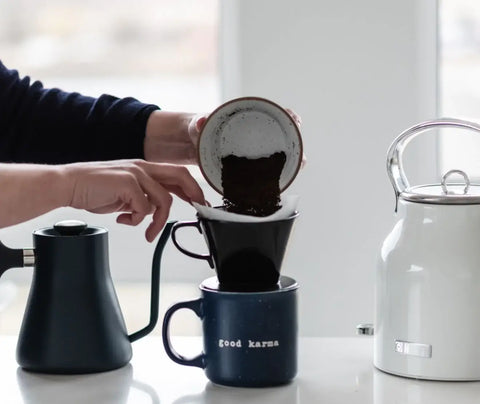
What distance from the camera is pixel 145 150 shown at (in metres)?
1.67

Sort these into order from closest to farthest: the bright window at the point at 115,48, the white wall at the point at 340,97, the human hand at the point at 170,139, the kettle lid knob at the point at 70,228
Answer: the kettle lid knob at the point at 70,228
the human hand at the point at 170,139
the white wall at the point at 340,97
the bright window at the point at 115,48

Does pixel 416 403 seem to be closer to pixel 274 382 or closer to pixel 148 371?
pixel 274 382

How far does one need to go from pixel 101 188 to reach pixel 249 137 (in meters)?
0.20

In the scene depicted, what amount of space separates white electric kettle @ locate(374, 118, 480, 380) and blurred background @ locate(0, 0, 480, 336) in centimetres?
156

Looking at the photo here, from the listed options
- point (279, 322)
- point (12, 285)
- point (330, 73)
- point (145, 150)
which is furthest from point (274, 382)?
point (12, 285)

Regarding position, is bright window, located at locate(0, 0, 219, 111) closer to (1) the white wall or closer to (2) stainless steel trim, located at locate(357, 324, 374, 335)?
(1) the white wall

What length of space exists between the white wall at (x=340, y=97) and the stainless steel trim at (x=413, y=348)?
157cm

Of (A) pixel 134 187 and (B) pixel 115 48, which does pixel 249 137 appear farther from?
(B) pixel 115 48

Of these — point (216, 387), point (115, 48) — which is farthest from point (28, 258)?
point (115, 48)

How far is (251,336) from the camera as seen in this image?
3.67 feet

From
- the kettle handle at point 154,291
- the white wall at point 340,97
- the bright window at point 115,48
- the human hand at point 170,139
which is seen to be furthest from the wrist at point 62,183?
the bright window at point 115,48

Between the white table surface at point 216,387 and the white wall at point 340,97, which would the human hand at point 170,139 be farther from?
the white wall at point 340,97

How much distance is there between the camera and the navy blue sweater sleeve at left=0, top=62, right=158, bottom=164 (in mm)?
1688

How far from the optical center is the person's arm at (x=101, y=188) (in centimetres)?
122
